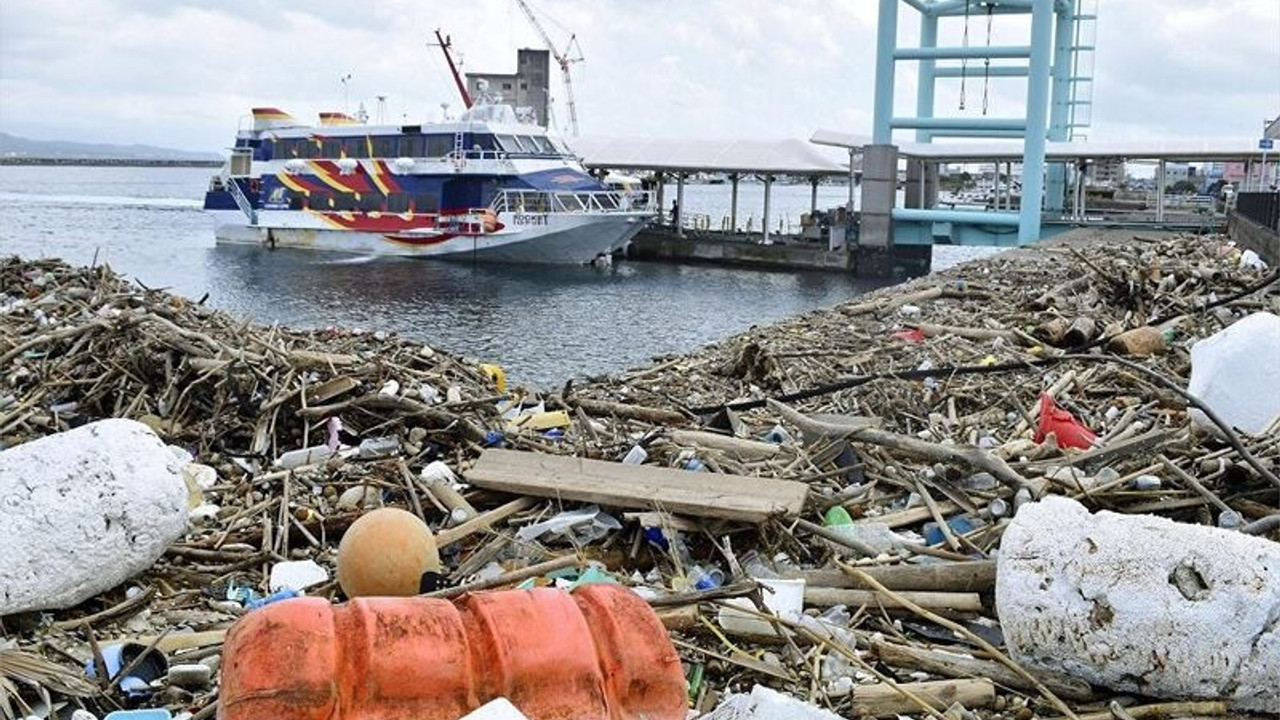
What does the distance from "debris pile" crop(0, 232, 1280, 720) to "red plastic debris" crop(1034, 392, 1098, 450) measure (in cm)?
2

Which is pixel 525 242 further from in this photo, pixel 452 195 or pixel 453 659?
pixel 453 659

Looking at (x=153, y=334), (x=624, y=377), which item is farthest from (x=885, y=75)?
(x=153, y=334)

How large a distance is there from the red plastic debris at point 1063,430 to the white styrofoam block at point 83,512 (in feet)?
14.0

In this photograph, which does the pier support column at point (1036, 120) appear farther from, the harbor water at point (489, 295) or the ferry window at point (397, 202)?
the ferry window at point (397, 202)

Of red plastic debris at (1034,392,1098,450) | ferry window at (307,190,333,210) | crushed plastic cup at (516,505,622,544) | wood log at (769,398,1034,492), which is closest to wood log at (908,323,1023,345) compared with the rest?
red plastic debris at (1034,392,1098,450)

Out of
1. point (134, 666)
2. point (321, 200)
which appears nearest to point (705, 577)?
point (134, 666)

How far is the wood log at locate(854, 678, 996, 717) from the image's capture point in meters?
3.44

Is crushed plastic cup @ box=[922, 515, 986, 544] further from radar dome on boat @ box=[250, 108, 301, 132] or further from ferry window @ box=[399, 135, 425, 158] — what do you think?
radar dome on boat @ box=[250, 108, 301, 132]

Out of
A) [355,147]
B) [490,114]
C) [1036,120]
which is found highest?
[490,114]

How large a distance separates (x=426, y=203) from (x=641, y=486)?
130 ft

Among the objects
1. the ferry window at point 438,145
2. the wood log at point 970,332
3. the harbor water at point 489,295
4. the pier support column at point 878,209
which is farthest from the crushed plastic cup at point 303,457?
the ferry window at point 438,145

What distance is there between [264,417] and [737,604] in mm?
3477

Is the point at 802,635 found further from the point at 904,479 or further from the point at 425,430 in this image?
the point at 425,430

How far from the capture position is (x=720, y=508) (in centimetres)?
474
